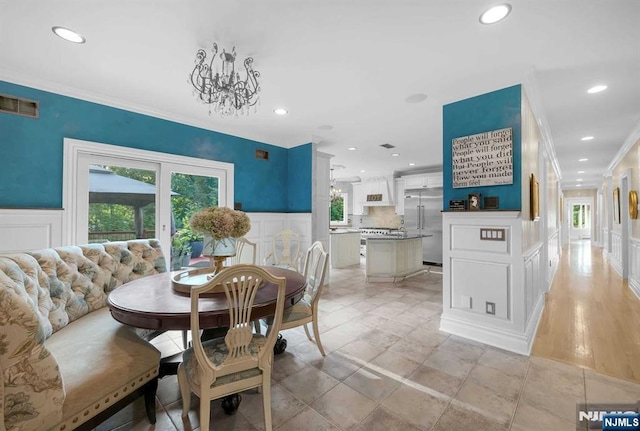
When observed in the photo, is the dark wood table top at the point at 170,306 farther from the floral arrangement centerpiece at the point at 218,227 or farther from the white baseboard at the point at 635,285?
the white baseboard at the point at 635,285

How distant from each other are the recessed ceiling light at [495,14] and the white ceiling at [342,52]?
0.04 metres

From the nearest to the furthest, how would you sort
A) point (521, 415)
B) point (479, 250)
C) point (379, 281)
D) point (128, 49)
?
point (521, 415) → point (128, 49) → point (479, 250) → point (379, 281)

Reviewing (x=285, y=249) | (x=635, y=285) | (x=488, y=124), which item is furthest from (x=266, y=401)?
(x=635, y=285)

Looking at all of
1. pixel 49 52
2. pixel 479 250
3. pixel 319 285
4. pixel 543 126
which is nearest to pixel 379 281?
pixel 479 250

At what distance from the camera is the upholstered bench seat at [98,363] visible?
1263mm

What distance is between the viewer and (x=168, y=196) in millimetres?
3545

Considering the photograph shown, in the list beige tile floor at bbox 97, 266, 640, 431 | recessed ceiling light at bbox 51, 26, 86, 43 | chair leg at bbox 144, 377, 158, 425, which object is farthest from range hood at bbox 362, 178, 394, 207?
chair leg at bbox 144, 377, 158, 425

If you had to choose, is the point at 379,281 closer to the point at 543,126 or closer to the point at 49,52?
the point at 543,126

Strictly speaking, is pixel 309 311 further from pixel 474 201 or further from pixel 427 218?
pixel 427 218

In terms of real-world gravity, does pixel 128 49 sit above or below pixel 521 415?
above

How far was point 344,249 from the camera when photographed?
6543 millimetres

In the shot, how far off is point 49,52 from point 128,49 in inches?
26.2

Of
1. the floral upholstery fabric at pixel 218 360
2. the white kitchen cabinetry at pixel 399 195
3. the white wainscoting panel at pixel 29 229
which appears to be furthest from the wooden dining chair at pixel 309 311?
the white kitchen cabinetry at pixel 399 195

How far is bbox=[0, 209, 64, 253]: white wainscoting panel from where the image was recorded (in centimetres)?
244
